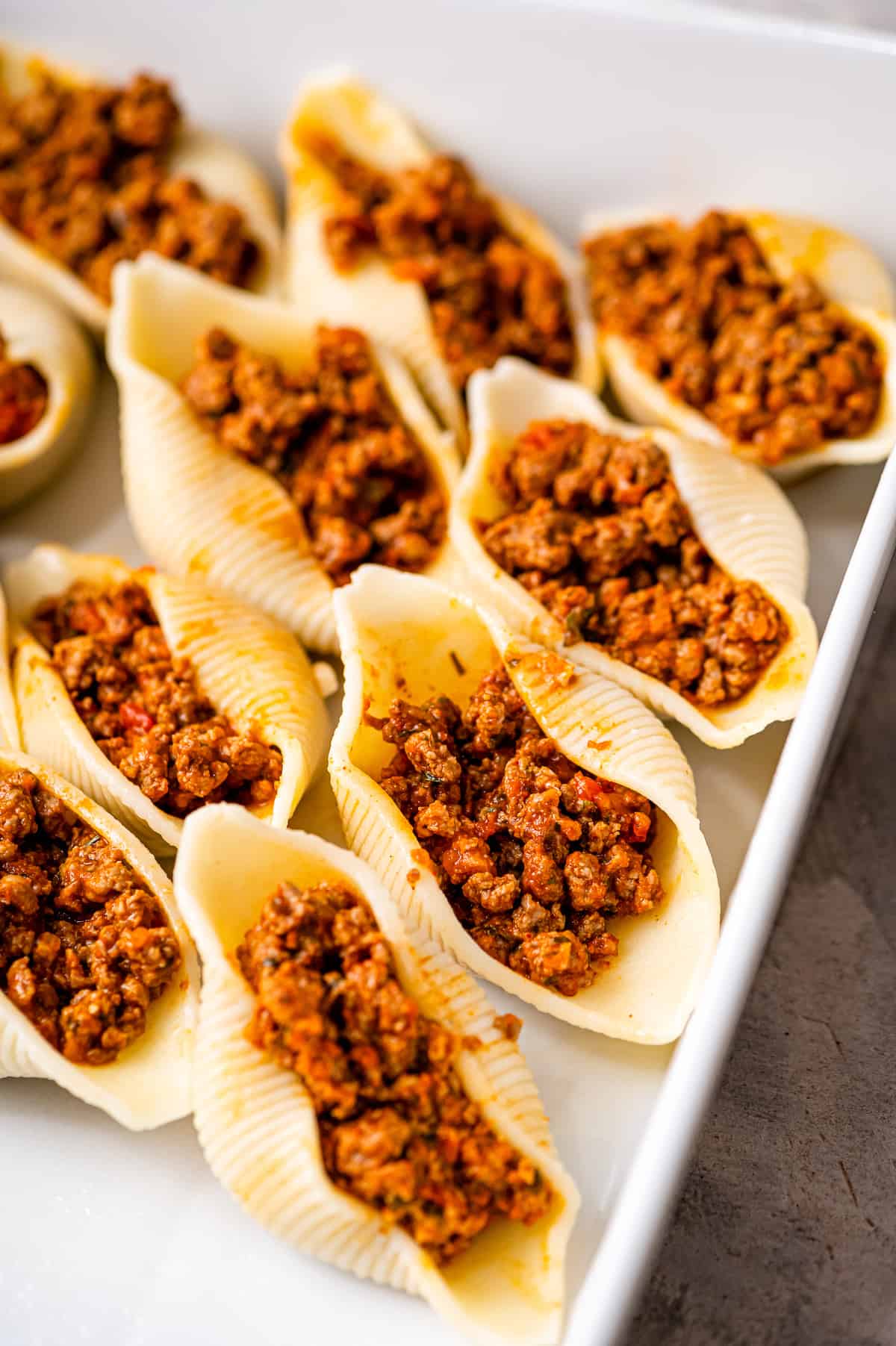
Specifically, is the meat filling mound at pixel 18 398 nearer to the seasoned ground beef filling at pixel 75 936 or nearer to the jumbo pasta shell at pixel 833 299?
the seasoned ground beef filling at pixel 75 936

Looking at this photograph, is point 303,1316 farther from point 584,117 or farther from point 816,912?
point 584,117

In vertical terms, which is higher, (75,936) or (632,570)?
(632,570)

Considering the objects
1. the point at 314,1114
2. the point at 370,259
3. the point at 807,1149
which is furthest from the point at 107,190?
the point at 807,1149

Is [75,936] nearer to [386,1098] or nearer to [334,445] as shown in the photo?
[386,1098]

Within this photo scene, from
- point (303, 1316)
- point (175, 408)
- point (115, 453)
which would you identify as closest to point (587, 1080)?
point (303, 1316)

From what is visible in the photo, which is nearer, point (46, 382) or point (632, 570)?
point (632, 570)

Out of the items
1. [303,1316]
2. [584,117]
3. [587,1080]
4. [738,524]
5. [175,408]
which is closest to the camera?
[303,1316]

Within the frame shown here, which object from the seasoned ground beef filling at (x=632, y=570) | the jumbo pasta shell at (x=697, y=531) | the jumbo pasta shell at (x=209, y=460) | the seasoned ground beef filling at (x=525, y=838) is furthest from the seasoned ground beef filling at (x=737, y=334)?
the seasoned ground beef filling at (x=525, y=838)
